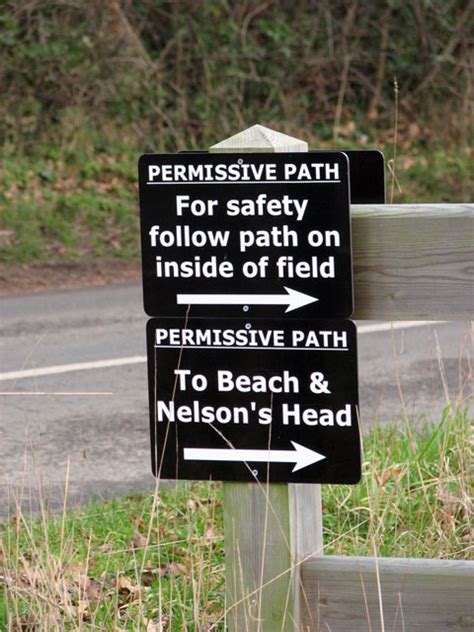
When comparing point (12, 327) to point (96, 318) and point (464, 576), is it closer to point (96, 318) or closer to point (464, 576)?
point (96, 318)

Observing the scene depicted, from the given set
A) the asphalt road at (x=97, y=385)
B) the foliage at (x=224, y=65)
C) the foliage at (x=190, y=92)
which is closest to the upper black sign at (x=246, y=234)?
the asphalt road at (x=97, y=385)

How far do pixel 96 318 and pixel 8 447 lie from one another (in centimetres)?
363

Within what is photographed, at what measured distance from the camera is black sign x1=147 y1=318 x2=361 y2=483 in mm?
2820

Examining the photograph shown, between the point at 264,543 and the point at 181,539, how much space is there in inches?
56.9

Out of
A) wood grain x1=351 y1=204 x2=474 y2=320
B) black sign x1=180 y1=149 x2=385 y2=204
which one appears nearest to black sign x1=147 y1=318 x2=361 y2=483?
wood grain x1=351 y1=204 x2=474 y2=320

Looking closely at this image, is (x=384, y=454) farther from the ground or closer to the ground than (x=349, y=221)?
closer to the ground

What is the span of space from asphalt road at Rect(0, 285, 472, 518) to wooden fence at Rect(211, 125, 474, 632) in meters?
1.27

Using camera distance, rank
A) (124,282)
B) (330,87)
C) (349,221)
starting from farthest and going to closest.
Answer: (330,87) → (124,282) → (349,221)

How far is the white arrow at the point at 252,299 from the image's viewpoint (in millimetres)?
2805

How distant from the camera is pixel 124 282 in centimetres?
1136

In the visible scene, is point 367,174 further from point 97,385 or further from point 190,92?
point 190,92

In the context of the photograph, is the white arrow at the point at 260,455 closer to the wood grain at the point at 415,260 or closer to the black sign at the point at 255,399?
the black sign at the point at 255,399

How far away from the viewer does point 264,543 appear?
9.42 feet

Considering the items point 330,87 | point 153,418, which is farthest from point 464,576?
point 330,87
